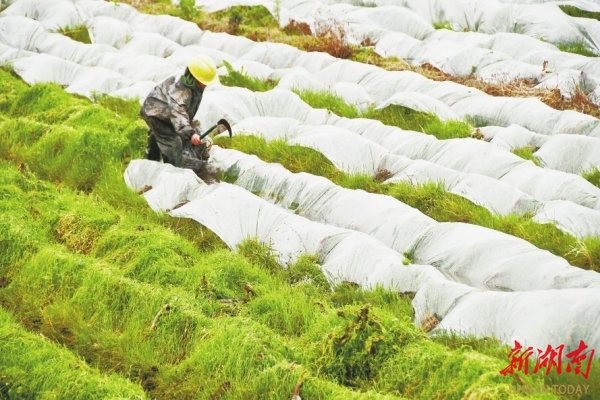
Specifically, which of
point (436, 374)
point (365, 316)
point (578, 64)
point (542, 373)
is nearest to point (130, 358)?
point (365, 316)

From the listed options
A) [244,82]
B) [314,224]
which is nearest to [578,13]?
[244,82]

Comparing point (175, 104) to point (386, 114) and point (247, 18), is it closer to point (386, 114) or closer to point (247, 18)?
point (386, 114)

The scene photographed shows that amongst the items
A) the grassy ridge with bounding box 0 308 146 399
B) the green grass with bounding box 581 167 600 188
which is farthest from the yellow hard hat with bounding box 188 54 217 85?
the green grass with bounding box 581 167 600 188

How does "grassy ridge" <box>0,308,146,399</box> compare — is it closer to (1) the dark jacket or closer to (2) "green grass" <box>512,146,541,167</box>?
(1) the dark jacket

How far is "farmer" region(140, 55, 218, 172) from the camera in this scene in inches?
236

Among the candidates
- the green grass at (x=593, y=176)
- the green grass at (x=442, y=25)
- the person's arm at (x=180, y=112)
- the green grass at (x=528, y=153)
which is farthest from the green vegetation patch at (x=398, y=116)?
the green grass at (x=442, y=25)

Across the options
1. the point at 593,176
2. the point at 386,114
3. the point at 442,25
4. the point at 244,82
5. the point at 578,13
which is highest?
the point at 578,13

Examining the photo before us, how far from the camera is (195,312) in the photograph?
394 centimetres

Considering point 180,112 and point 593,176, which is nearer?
point 593,176

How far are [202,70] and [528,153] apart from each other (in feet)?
10.3

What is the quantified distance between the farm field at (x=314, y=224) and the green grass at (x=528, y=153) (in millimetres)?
19

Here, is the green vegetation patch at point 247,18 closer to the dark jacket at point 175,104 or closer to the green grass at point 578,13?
the green grass at point 578,13

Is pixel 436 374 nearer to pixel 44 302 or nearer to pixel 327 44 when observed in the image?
pixel 44 302

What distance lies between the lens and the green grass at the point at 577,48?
8.76 meters
